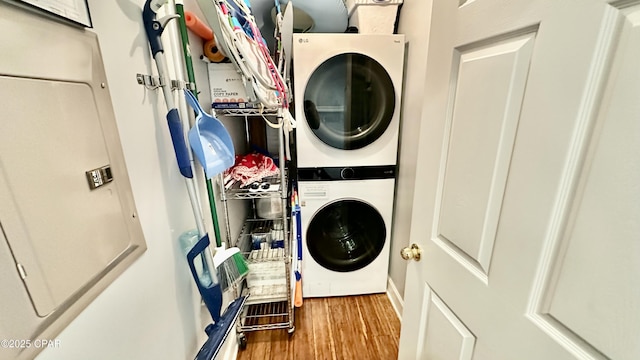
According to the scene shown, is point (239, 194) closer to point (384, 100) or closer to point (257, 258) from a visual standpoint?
point (257, 258)

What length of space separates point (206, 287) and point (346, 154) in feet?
3.57

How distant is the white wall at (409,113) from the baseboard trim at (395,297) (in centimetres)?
5

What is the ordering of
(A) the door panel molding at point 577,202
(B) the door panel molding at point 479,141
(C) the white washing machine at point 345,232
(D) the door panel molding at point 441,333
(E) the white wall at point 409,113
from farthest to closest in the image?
(C) the white washing machine at point 345,232
(E) the white wall at point 409,113
(D) the door panel molding at point 441,333
(B) the door panel molding at point 479,141
(A) the door panel molding at point 577,202

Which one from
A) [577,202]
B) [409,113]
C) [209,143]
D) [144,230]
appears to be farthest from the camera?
[409,113]

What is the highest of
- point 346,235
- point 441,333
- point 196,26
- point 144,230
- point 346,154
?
point 196,26

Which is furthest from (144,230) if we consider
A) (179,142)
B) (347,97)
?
(347,97)

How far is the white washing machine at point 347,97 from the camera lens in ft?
4.65

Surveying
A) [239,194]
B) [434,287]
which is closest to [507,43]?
[434,287]

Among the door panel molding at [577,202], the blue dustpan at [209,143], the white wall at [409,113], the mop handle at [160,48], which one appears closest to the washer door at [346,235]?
the white wall at [409,113]

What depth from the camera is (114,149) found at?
0.55 m

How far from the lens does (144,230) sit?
0.67 meters

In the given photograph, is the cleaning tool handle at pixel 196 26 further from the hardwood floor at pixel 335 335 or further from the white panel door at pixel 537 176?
the hardwood floor at pixel 335 335

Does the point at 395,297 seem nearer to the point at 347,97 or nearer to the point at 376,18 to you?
the point at 347,97

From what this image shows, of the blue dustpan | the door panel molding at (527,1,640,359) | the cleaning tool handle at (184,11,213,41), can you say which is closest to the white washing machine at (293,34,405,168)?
the cleaning tool handle at (184,11,213,41)
